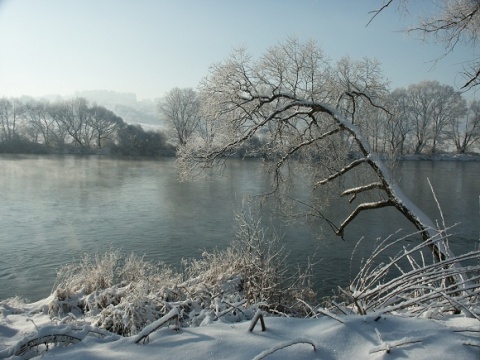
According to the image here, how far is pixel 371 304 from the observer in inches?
110

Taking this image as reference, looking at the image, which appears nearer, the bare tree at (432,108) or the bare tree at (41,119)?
the bare tree at (432,108)

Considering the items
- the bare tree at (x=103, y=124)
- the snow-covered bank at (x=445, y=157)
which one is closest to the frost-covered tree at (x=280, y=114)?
the snow-covered bank at (x=445, y=157)

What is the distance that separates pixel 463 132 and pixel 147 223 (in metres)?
53.0

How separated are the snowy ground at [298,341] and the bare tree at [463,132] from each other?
180 ft

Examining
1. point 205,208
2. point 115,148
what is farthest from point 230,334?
point 115,148

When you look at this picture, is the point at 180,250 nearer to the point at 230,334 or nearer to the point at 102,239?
the point at 102,239

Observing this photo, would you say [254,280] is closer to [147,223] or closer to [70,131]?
[147,223]

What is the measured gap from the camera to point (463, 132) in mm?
53781

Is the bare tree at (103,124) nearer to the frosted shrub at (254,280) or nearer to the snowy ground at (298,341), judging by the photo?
the frosted shrub at (254,280)

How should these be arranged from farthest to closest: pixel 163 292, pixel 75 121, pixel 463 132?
1. pixel 75 121
2. pixel 463 132
3. pixel 163 292

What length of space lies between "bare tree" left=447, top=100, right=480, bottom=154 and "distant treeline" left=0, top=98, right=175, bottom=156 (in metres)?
39.0

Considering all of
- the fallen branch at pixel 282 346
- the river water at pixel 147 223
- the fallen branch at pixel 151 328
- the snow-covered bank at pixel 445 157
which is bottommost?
the river water at pixel 147 223

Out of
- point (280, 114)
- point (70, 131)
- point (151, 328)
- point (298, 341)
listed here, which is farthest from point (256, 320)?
point (70, 131)

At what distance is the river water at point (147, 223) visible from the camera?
10859mm
